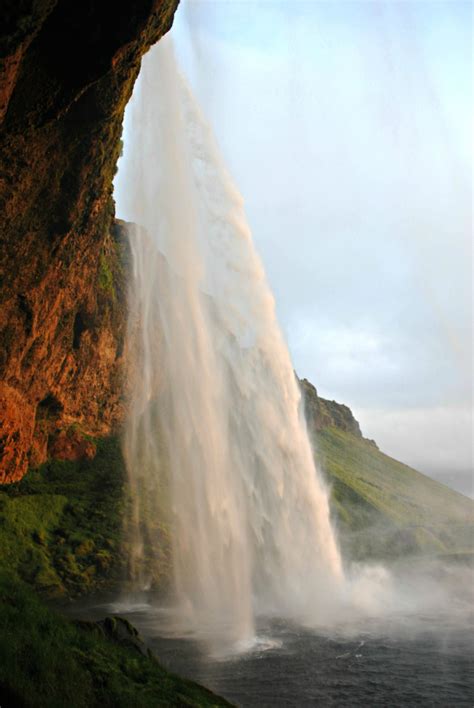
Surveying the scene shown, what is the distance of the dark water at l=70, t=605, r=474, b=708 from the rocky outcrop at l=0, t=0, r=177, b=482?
715 inches

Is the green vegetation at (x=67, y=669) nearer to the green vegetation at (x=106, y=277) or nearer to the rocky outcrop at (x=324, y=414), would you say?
the green vegetation at (x=106, y=277)

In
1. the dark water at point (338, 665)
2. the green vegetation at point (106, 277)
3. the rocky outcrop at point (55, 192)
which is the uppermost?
the green vegetation at point (106, 277)

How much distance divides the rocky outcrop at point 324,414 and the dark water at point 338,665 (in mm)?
90835

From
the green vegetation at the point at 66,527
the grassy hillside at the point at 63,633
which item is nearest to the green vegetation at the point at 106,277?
the green vegetation at the point at 66,527

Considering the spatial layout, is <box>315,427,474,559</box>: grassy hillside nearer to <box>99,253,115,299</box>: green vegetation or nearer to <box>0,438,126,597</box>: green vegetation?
<box>0,438,126,597</box>: green vegetation

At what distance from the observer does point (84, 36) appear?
16906 mm

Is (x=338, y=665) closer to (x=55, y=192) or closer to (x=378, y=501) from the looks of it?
(x=55, y=192)

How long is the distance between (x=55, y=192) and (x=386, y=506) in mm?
77648

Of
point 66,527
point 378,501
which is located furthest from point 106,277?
point 378,501

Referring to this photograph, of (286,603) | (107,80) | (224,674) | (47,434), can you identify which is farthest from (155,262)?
(224,674)

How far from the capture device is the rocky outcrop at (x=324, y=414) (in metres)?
123

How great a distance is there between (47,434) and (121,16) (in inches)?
1420

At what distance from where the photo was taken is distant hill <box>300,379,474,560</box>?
2534 inches

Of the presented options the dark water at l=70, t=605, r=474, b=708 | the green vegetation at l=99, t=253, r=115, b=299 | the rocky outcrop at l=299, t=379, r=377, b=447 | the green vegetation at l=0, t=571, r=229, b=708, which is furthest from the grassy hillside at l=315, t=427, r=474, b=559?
the green vegetation at l=0, t=571, r=229, b=708
